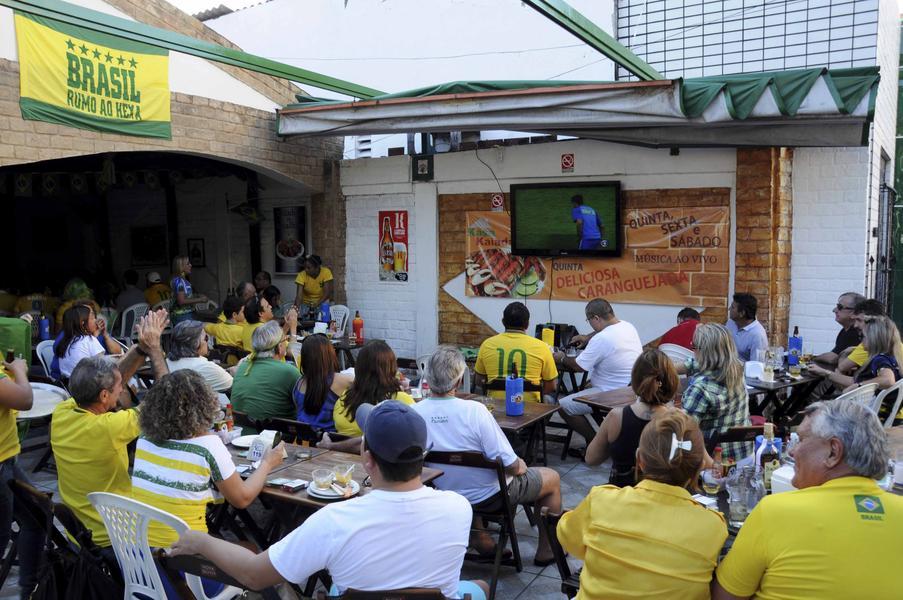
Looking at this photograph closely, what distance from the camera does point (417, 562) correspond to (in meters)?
2.30

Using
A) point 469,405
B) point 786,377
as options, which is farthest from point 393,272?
point 469,405

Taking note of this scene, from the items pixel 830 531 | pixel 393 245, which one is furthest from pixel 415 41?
pixel 830 531

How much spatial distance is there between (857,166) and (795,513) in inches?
245

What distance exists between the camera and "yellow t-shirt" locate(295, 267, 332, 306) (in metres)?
10.2

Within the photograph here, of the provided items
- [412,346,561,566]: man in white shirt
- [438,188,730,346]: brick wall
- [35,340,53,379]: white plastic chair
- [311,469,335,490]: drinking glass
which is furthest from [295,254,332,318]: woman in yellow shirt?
[311,469,335,490]: drinking glass

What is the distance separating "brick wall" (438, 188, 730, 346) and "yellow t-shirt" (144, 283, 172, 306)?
4.19 metres

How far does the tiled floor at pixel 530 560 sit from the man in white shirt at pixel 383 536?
1768mm

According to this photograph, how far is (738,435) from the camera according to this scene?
392cm

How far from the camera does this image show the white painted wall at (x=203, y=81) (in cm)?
787

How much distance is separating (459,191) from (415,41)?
6225 mm

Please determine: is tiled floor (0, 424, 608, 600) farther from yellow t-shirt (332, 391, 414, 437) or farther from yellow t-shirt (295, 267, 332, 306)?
yellow t-shirt (295, 267, 332, 306)

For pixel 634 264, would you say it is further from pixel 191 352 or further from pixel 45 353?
pixel 45 353

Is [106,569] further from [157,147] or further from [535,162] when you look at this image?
[535,162]

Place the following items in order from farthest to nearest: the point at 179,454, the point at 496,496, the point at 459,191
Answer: the point at 459,191 → the point at 496,496 → the point at 179,454
